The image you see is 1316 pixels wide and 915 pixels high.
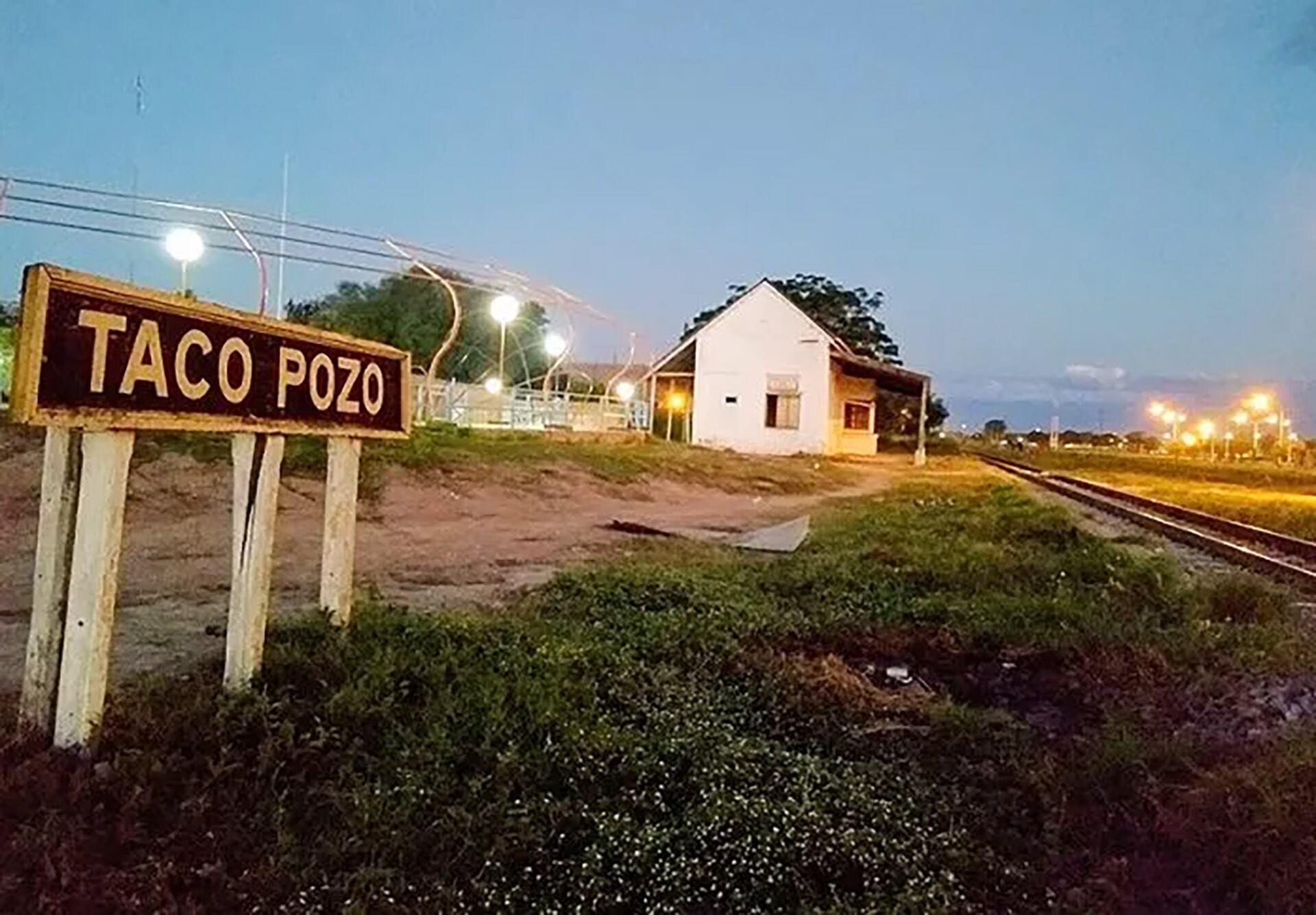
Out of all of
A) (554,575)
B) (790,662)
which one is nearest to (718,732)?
(790,662)

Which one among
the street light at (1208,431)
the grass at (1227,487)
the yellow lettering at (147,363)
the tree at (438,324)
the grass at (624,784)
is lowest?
the grass at (624,784)

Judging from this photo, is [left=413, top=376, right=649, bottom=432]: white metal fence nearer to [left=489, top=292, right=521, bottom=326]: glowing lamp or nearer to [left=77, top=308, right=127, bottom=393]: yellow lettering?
[left=489, top=292, right=521, bottom=326]: glowing lamp

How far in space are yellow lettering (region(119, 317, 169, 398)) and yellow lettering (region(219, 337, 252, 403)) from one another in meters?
0.32

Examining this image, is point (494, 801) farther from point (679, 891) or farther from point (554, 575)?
point (554, 575)

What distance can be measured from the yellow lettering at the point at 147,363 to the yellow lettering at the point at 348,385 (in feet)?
4.19

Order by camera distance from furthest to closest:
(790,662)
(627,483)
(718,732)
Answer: (627,483)
(790,662)
(718,732)

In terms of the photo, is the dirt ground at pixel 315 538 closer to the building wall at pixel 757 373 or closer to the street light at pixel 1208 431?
the building wall at pixel 757 373

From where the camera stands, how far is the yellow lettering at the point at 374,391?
17.8 feet

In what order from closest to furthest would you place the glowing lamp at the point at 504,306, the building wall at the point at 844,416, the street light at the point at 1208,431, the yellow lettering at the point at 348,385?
the yellow lettering at the point at 348,385
the glowing lamp at the point at 504,306
the building wall at the point at 844,416
the street light at the point at 1208,431

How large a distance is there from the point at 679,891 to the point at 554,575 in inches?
211

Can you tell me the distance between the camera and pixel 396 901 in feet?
10.4

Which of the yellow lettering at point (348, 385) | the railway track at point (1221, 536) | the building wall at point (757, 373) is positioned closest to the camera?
the yellow lettering at point (348, 385)

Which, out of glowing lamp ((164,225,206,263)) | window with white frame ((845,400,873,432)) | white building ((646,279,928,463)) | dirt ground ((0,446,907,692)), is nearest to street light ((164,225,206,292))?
glowing lamp ((164,225,206,263))

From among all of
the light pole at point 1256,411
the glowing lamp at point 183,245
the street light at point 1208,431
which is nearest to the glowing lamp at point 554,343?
the glowing lamp at point 183,245
